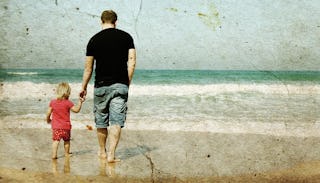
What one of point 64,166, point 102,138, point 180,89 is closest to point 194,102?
point 180,89

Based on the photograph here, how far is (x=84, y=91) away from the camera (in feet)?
14.1

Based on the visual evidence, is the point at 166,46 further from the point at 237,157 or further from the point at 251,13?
the point at 237,157

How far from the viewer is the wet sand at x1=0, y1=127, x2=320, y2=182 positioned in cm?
377

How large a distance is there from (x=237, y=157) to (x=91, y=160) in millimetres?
1569

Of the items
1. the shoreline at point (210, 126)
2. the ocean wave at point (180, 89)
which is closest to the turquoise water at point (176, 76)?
the ocean wave at point (180, 89)

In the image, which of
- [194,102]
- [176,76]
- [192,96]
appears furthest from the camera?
[176,76]

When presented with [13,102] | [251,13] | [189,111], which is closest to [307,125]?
[251,13]

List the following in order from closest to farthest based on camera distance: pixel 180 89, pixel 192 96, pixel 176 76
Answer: pixel 192 96 → pixel 180 89 → pixel 176 76

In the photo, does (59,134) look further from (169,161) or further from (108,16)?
(108,16)

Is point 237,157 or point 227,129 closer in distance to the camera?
point 237,157

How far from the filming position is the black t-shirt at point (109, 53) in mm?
4336

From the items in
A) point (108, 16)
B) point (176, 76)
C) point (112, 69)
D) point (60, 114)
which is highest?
point (108, 16)

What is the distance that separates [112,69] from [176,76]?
15510mm

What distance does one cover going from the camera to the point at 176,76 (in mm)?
19797
